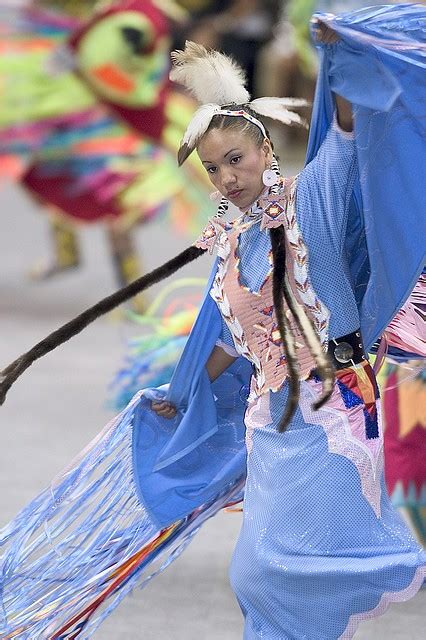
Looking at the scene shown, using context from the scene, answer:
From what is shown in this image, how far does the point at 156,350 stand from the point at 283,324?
4.25 feet

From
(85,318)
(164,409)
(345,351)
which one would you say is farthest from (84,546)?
(345,351)

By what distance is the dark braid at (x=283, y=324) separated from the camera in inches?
95.5

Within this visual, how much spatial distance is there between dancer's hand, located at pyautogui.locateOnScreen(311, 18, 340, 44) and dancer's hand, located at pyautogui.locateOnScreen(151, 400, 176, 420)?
2.56ft

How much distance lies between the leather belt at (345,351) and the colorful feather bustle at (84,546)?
45 centimetres

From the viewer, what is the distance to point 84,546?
9.70ft

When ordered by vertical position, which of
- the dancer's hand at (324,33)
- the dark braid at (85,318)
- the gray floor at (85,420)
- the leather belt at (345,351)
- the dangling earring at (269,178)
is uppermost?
the dancer's hand at (324,33)

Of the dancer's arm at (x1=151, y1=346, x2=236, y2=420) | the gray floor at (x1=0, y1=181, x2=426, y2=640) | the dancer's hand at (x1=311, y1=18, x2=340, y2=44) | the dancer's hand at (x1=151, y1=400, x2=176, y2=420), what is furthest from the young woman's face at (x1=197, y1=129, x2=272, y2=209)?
the gray floor at (x1=0, y1=181, x2=426, y2=640)

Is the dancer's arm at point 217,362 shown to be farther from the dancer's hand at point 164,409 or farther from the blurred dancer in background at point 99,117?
the blurred dancer in background at point 99,117

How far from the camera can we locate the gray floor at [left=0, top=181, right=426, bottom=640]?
10.6 ft

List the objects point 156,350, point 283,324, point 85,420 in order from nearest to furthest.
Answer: point 283,324, point 156,350, point 85,420

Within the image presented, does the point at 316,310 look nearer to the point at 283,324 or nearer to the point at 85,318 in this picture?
the point at 283,324

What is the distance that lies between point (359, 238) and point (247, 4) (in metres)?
7.31

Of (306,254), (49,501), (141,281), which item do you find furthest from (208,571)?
(306,254)

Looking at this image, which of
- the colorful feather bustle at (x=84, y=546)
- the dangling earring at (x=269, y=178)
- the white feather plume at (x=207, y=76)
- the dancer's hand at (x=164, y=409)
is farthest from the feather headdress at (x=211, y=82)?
the colorful feather bustle at (x=84, y=546)
